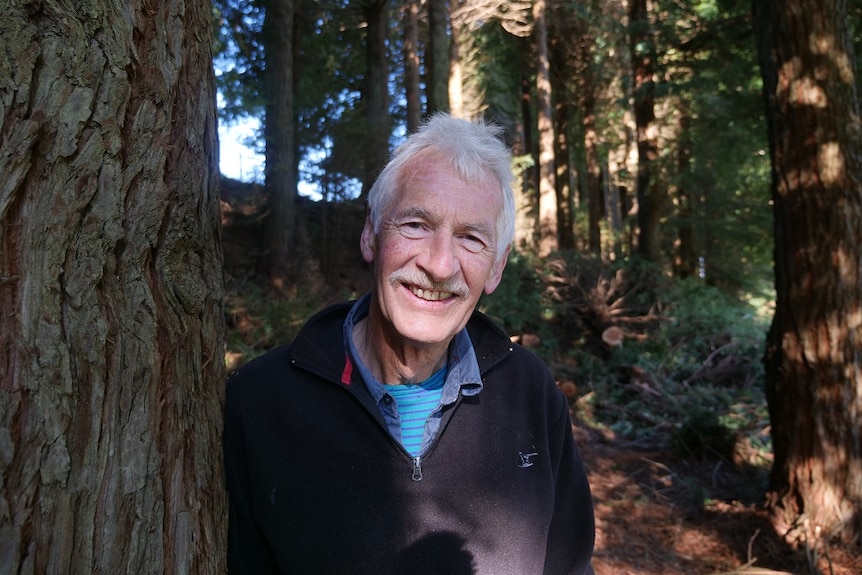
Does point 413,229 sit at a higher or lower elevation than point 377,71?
lower

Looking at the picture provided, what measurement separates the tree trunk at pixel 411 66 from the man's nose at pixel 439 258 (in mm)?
11015

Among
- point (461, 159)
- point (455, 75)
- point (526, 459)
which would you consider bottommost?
point (526, 459)

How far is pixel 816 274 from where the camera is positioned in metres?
4.23

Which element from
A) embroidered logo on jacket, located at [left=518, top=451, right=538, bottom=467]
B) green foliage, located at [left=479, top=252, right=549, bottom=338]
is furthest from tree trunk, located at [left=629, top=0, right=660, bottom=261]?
embroidered logo on jacket, located at [left=518, top=451, right=538, bottom=467]

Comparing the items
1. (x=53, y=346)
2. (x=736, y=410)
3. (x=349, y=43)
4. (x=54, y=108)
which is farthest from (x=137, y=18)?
(x=349, y=43)

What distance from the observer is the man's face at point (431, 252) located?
1840 millimetres

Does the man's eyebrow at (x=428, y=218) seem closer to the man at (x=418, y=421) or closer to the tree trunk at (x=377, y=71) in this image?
the man at (x=418, y=421)

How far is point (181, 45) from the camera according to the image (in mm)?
1238

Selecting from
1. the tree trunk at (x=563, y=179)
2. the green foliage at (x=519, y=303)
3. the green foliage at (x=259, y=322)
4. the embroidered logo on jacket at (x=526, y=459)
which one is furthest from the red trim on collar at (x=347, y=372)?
the tree trunk at (x=563, y=179)

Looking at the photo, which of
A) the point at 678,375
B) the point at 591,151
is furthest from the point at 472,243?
the point at 591,151

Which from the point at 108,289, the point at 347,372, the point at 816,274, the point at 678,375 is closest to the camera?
the point at 108,289

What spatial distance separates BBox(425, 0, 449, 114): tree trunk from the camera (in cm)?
1018

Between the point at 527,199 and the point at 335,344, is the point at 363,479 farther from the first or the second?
the point at 527,199

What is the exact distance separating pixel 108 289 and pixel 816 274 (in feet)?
15.2
